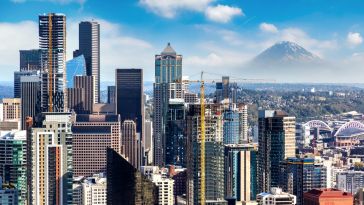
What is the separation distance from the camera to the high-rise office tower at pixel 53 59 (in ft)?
96.4

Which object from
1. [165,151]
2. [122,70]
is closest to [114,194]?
[165,151]

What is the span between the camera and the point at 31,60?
32.9m

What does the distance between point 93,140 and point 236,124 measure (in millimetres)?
5035

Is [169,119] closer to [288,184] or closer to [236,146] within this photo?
[236,146]

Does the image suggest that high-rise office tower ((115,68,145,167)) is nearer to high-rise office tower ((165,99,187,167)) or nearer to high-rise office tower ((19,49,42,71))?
high-rise office tower ((19,49,42,71))

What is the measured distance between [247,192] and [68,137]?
474 cm

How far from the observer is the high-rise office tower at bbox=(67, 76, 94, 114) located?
33.1m

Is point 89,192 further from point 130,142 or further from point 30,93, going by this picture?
point 30,93

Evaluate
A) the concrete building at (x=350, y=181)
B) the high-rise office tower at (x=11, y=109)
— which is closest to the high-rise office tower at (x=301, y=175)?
the concrete building at (x=350, y=181)

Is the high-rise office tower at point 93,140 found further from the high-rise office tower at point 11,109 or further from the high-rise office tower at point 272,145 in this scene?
the high-rise office tower at point 272,145

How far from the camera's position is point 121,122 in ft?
106


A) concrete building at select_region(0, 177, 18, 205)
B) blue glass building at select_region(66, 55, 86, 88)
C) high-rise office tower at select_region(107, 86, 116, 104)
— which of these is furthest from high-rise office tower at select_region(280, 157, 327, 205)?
high-rise office tower at select_region(107, 86, 116, 104)

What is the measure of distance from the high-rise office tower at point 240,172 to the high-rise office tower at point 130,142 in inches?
140

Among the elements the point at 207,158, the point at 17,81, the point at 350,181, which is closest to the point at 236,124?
the point at 350,181
